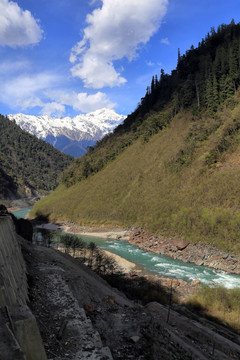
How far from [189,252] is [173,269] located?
708 centimetres

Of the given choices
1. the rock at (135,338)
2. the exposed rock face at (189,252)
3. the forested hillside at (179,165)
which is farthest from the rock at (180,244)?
the rock at (135,338)

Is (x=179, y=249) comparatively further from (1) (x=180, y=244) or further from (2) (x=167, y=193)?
(2) (x=167, y=193)

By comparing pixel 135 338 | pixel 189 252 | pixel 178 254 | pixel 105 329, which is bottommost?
pixel 178 254

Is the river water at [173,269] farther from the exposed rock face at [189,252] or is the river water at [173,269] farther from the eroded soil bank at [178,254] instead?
the eroded soil bank at [178,254]

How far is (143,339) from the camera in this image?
1139 cm

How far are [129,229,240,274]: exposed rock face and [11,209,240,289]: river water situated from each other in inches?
46.9

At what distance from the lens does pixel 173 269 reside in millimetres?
38656

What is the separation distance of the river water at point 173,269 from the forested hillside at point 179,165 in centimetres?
636

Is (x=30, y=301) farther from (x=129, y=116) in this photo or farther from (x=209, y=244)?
(x=129, y=116)

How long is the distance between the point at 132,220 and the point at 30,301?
2125 inches

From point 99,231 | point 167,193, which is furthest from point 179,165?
point 99,231

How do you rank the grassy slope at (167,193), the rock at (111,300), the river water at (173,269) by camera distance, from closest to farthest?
the rock at (111,300) → the river water at (173,269) → the grassy slope at (167,193)

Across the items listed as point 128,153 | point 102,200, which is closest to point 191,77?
point 128,153

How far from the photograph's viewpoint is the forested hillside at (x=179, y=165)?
49125mm
